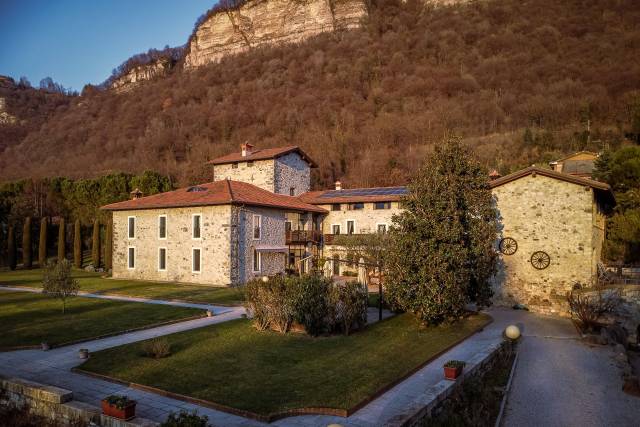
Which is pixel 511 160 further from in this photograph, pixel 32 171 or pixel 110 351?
pixel 32 171

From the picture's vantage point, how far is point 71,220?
4312 cm

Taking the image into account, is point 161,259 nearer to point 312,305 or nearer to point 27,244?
point 27,244

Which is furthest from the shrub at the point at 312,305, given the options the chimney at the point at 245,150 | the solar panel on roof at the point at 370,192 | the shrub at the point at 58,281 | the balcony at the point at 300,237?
the chimney at the point at 245,150

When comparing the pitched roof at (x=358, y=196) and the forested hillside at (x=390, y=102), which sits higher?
the forested hillside at (x=390, y=102)

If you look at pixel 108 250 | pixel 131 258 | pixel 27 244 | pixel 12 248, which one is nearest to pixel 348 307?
pixel 131 258

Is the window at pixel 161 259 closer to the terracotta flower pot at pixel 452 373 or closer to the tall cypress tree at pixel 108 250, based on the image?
the tall cypress tree at pixel 108 250

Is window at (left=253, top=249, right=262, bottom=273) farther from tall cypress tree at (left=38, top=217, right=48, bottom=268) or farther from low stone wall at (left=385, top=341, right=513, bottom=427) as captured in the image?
tall cypress tree at (left=38, top=217, right=48, bottom=268)

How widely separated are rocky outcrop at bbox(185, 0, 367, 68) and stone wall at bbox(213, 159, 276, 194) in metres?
67.8

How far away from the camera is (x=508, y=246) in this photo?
18.4 m

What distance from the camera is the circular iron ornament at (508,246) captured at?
18312mm

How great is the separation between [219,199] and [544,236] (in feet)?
54.3

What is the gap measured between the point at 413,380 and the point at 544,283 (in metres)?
11.7

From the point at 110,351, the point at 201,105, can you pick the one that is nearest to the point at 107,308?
the point at 110,351

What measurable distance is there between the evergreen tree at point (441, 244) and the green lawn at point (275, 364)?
1147mm
